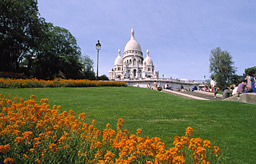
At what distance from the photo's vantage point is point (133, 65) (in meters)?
76.2

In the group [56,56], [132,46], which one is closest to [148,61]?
[132,46]

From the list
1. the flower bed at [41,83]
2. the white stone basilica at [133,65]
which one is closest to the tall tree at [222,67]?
Answer: the flower bed at [41,83]

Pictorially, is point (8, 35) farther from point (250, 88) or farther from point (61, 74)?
point (250, 88)

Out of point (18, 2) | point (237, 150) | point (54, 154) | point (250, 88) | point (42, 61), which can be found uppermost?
point (18, 2)

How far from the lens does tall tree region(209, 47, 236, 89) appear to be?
36.0m

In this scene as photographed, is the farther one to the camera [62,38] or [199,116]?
[62,38]

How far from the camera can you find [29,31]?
22.3 meters

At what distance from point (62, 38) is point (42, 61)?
31.7 ft

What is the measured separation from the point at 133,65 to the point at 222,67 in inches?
1738

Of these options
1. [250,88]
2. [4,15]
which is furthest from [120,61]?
[250,88]

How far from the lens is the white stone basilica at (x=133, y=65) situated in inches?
2955

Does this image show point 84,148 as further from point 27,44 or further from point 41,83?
point 27,44

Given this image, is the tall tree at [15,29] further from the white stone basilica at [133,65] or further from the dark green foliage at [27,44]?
the white stone basilica at [133,65]

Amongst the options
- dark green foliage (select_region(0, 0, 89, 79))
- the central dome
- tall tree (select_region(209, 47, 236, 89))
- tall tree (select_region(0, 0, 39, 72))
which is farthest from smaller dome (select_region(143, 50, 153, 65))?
tall tree (select_region(0, 0, 39, 72))
